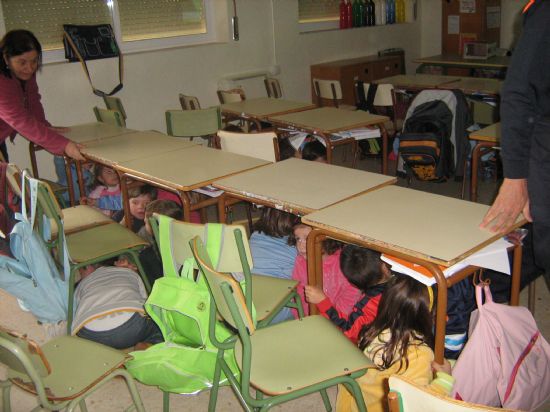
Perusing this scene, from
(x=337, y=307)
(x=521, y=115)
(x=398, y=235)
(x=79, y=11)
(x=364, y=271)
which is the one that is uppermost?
(x=79, y=11)

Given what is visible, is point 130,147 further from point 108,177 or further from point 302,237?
point 302,237

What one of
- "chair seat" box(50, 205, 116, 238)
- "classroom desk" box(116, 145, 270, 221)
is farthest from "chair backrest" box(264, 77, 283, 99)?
"chair seat" box(50, 205, 116, 238)

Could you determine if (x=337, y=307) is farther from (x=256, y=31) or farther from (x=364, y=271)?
(x=256, y=31)

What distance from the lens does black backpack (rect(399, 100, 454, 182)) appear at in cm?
413

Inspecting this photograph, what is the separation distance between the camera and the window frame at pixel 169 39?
5055 mm

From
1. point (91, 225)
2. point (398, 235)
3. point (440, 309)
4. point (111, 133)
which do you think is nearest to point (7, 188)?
point (91, 225)

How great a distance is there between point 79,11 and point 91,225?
2.88m

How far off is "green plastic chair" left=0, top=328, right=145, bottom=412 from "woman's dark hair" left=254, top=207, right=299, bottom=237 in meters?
1.07

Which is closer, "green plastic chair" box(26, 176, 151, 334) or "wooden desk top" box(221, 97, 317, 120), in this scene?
"green plastic chair" box(26, 176, 151, 334)

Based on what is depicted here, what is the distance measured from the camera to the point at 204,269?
1.62 m

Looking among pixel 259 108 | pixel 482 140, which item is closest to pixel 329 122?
pixel 259 108

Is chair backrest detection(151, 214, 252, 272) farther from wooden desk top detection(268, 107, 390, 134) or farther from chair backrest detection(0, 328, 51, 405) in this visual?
wooden desk top detection(268, 107, 390, 134)

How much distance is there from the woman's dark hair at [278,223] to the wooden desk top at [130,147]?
0.88 meters

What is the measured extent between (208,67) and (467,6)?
3.59m
